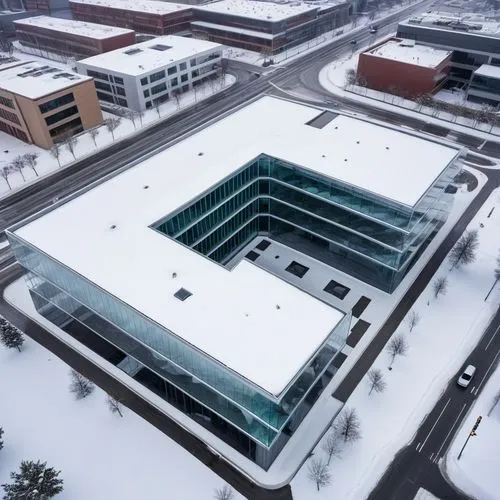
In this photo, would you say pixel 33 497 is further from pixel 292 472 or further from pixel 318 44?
pixel 318 44

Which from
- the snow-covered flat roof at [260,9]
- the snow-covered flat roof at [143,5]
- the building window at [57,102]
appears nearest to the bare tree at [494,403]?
the building window at [57,102]

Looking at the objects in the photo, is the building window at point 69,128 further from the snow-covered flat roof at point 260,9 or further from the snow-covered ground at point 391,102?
the snow-covered flat roof at point 260,9

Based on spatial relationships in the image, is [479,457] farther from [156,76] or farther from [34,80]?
[34,80]

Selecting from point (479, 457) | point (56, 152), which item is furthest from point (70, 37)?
point (479, 457)

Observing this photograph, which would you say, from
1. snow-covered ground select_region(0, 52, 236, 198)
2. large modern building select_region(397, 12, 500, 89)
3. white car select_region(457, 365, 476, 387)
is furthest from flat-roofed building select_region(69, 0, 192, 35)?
white car select_region(457, 365, 476, 387)

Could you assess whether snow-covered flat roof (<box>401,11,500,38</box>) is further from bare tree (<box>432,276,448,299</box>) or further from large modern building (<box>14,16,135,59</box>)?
large modern building (<box>14,16,135,59</box>)
